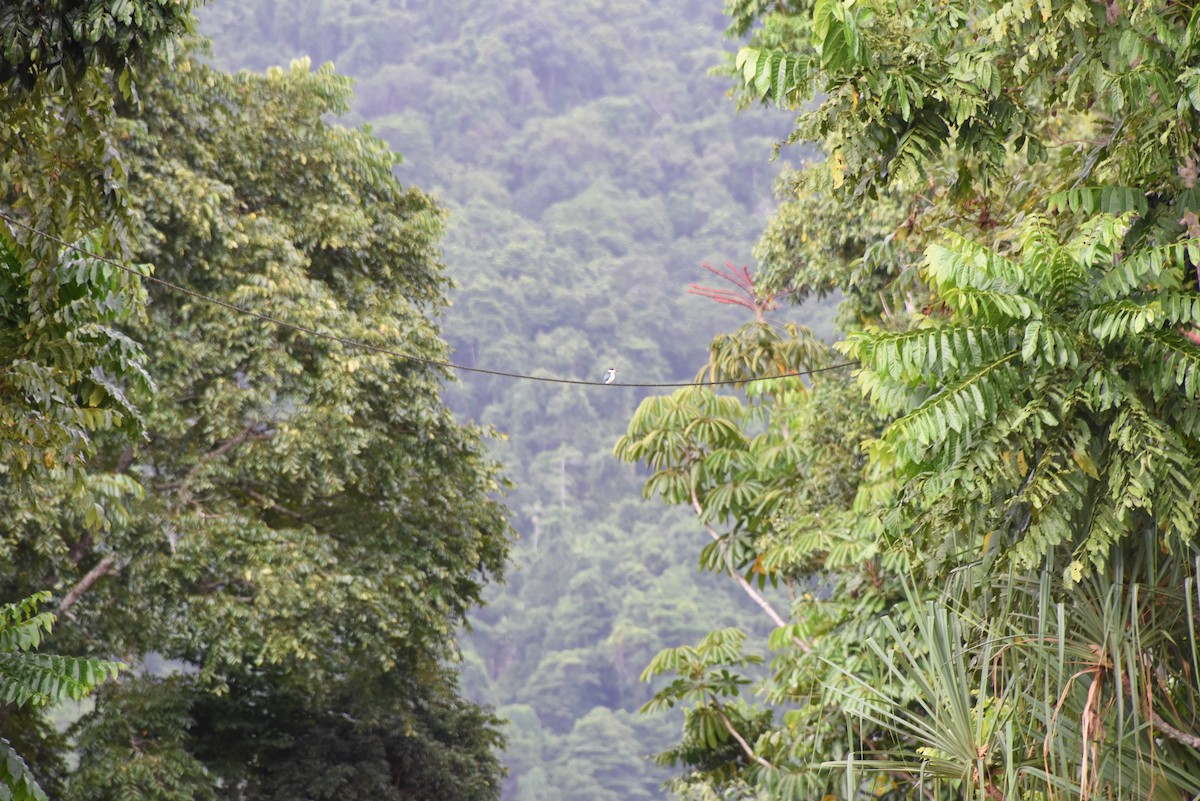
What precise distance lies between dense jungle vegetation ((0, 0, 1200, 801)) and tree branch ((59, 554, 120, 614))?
7 cm

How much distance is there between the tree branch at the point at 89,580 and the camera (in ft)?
32.0

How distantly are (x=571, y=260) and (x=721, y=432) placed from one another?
4930cm

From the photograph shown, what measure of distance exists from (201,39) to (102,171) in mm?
6147

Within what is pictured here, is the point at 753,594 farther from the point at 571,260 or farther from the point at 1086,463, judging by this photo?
the point at 571,260

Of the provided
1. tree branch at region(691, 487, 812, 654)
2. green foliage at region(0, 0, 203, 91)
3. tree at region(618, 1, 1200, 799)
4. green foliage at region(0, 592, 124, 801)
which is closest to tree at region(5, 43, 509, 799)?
tree branch at region(691, 487, 812, 654)

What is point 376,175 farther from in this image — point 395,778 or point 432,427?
point 395,778

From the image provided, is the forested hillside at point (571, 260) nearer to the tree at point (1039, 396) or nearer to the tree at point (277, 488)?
the tree at point (277, 488)

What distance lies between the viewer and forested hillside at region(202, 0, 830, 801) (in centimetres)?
4516

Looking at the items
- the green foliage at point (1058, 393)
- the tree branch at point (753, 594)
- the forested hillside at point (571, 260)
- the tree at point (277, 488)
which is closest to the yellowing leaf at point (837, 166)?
the green foliage at point (1058, 393)

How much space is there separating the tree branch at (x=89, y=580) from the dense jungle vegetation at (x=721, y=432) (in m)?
0.07

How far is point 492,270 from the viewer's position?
5488 centimetres

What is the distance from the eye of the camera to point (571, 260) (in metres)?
58.6

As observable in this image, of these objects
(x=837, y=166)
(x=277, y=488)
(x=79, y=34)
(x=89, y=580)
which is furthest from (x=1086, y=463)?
(x=277, y=488)

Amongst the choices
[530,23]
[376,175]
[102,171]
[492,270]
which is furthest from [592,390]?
[102,171]
